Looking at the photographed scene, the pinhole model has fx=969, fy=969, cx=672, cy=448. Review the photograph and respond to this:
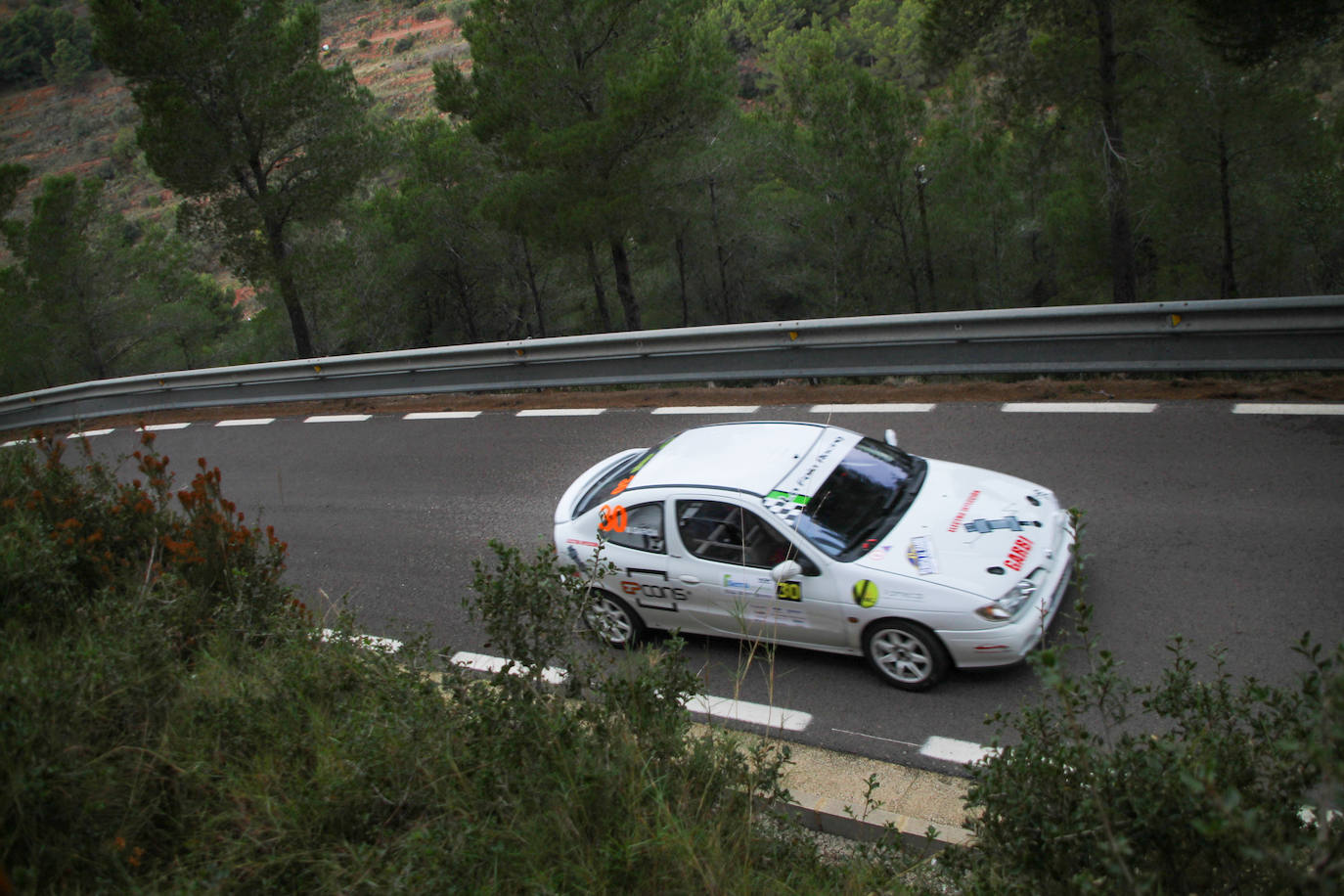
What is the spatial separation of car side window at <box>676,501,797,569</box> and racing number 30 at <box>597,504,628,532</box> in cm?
46

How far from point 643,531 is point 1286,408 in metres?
5.97

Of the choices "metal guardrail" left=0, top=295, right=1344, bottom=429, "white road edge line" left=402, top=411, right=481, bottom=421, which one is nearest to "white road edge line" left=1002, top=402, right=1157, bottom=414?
"metal guardrail" left=0, top=295, right=1344, bottom=429

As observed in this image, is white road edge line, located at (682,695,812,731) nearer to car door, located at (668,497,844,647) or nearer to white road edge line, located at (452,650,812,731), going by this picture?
white road edge line, located at (452,650,812,731)

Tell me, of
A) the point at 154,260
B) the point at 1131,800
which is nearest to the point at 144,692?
the point at 1131,800

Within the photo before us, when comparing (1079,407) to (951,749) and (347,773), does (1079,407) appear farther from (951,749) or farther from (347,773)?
(347,773)

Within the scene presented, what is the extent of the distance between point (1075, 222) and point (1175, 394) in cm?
1579

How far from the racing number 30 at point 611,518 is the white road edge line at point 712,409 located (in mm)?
4151

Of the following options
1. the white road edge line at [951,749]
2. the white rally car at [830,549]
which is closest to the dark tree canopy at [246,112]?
the white rally car at [830,549]

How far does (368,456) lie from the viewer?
1195 centimetres

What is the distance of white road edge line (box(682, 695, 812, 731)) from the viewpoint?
579cm

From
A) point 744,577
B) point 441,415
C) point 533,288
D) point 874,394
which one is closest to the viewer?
point 744,577

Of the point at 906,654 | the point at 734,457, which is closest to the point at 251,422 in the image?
the point at 734,457

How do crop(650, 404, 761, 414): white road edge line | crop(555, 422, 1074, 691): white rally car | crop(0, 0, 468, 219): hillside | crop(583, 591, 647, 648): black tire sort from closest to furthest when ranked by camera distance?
crop(555, 422, 1074, 691): white rally car < crop(583, 591, 647, 648): black tire < crop(650, 404, 761, 414): white road edge line < crop(0, 0, 468, 219): hillside

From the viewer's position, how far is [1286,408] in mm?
8531
